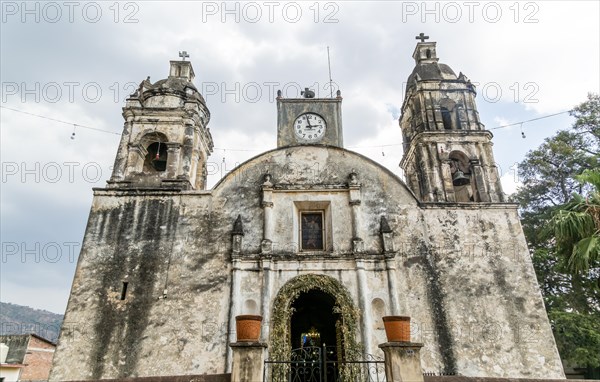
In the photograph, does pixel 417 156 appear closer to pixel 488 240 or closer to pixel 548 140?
pixel 488 240

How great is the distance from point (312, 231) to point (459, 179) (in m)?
5.28

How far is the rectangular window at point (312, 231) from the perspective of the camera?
1170 centimetres

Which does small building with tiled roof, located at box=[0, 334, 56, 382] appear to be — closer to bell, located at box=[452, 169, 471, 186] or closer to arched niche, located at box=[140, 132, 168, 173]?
arched niche, located at box=[140, 132, 168, 173]

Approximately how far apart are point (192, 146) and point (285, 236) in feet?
15.8

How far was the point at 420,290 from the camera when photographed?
10664 millimetres

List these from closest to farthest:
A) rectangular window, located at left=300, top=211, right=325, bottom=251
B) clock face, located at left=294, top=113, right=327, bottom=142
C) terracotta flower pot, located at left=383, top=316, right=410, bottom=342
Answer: terracotta flower pot, located at left=383, top=316, right=410, bottom=342 < rectangular window, located at left=300, top=211, right=325, bottom=251 < clock face, located at left=294, top=113, right=327, bottom=142

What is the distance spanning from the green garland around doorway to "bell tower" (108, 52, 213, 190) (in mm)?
4951

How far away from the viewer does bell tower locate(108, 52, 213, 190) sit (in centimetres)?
1270

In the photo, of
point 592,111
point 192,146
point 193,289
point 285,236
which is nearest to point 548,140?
point 592,111

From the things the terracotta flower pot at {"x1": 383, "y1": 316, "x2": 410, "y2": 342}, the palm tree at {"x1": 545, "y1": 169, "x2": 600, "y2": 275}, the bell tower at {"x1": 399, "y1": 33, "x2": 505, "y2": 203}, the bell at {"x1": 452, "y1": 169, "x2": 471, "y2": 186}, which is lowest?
the terracotta flower pot at {"x1": 383, "y1": 316, "x2": 410, "y2": 342}

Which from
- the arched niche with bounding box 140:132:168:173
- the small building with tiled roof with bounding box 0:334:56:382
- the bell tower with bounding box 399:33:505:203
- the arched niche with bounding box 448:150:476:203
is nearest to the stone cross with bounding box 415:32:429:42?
the bell tower with bounding box 399:33:505:203

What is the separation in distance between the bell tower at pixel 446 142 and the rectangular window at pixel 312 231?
369 cm

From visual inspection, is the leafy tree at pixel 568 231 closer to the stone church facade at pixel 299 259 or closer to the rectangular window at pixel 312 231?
the stone church facade at pixel 299 259

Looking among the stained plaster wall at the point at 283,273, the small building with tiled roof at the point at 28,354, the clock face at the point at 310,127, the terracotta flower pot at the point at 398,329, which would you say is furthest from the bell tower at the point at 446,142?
the small building with tiled roof at the point at 28,354
